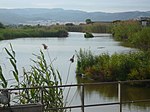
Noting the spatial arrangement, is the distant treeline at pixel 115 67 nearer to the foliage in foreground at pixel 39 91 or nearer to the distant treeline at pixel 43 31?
the foliage in foreground at pixel 39 91

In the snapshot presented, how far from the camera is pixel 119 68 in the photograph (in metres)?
19.8

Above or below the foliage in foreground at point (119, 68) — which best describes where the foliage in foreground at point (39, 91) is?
above

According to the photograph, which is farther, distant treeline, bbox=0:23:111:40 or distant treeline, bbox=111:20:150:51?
distant treeline, bbox=0:23:111:40

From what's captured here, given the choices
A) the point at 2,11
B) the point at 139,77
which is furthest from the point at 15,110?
the point at 2,11

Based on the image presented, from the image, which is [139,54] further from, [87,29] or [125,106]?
[87,29]

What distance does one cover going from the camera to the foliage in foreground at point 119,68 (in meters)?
18.9

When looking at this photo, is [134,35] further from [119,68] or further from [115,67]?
[119,68]

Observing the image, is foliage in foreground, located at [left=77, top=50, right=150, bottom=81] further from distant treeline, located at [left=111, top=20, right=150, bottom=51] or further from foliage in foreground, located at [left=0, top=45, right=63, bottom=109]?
foliage in foreground, located at [left=0, top=45, right=63, bottom=109]

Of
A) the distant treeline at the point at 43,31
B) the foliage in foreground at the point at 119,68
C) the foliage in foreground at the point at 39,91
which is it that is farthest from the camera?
the distant treeline at the point at 43,31

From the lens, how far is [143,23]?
189 ft

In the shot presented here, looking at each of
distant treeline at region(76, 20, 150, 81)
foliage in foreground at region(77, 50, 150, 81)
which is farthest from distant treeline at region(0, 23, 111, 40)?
foliage in foreground at region(77, 50, 150, 81)

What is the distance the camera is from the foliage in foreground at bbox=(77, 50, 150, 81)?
1886cm

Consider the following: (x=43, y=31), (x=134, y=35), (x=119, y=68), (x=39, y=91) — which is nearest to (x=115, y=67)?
(x=119, y=68)

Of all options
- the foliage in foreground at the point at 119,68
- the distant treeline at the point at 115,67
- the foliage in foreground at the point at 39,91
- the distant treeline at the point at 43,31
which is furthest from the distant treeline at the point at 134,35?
the foliage in foreground at the point at 39,91
